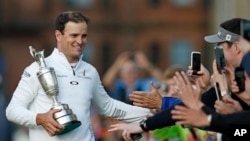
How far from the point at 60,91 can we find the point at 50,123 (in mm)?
367

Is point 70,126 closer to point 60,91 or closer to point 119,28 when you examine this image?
point 60,91

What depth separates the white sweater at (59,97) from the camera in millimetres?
8703

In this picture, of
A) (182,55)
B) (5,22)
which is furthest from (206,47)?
(5,22)

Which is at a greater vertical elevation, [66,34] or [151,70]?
[66,34]

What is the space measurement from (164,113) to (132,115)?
140 cm

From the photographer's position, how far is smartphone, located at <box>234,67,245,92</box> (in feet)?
24.4

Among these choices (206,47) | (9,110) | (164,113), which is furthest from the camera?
(206,47)

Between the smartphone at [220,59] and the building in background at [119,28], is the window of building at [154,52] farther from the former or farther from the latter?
the smartphone at [220,59]

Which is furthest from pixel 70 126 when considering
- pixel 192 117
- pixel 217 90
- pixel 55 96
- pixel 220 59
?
pixel 192 117

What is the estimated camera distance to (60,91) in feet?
28.6

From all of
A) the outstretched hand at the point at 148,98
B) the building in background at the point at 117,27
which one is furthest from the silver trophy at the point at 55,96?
the building in background at the point at 117,27

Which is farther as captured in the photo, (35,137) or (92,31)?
(92,31)

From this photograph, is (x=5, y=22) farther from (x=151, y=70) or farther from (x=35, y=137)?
(x=35, y=137)

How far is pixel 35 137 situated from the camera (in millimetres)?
8805
